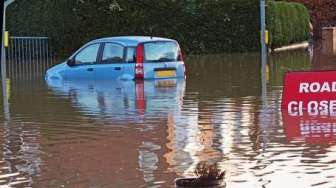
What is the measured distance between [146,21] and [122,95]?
19.2 metres

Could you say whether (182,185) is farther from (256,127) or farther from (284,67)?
(284,67)

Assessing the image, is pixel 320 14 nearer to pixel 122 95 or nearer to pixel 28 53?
pixel 28 53

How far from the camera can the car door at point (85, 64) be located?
22141 millimetres

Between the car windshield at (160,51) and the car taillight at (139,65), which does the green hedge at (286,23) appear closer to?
the car windshield at (160,51)

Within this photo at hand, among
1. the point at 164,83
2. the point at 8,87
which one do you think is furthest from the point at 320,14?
the point at 8,87

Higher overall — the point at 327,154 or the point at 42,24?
the point at 42,24

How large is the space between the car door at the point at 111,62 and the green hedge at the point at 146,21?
13.0 m

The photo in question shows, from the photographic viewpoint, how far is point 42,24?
3459 cm

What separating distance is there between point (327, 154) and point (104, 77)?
12.9 metres

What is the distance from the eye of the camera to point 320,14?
5447 centimetres

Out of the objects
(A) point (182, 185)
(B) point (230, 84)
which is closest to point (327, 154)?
(A) point (182, 185)

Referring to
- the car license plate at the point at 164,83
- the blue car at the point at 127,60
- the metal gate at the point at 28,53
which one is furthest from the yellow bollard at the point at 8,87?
the metal gate at the point at 28,53

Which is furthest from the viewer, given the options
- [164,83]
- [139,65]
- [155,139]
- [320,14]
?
[320,14]

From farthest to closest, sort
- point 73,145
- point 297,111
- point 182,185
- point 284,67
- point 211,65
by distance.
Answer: point 211,65
point 284,67
point 297,111
point 73,145
point 182,185
